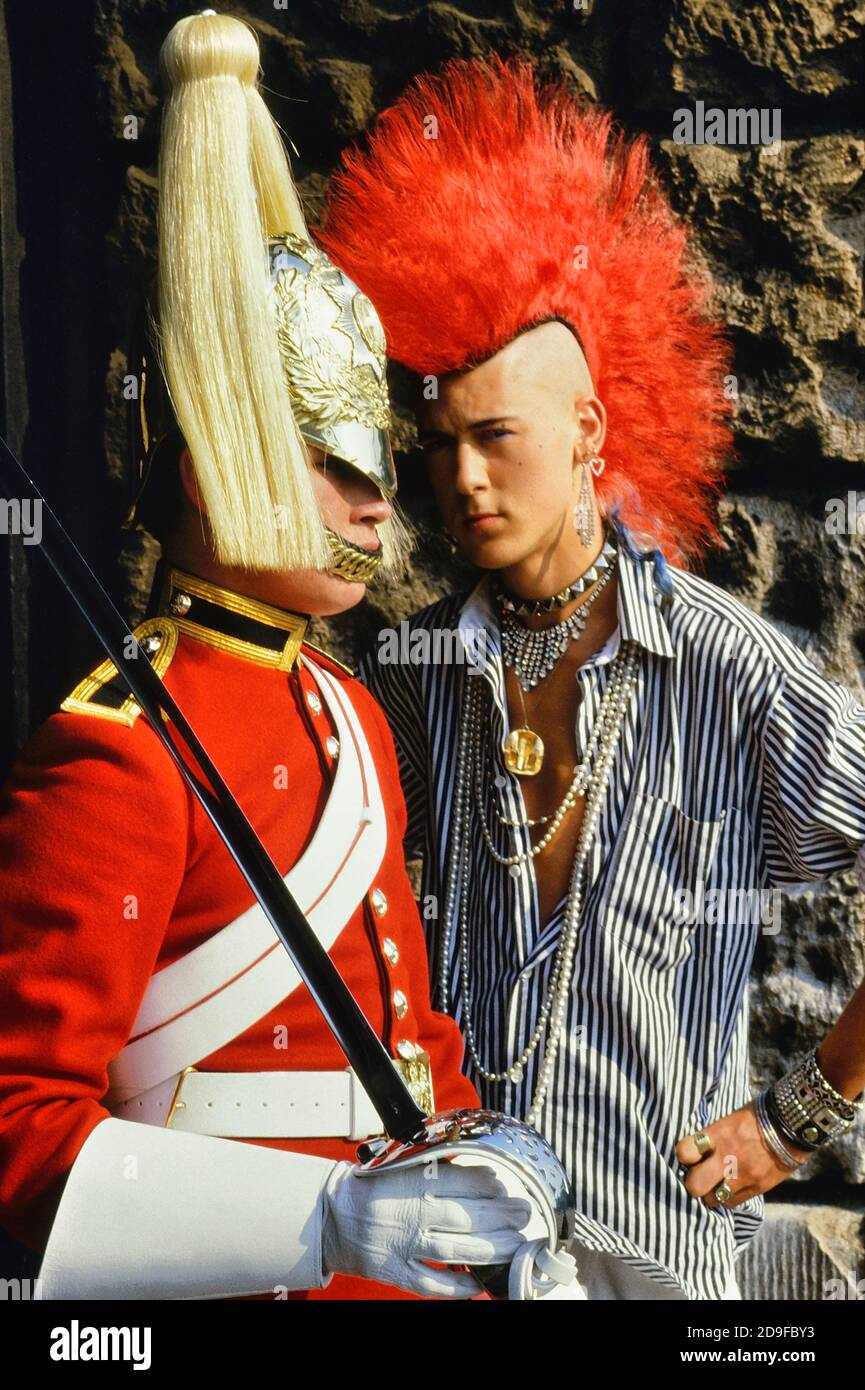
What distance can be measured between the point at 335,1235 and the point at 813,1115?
0.75 m

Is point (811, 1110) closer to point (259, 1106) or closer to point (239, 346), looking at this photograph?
point (259, 1106)

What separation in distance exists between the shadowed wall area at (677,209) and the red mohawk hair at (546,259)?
97 millimetres

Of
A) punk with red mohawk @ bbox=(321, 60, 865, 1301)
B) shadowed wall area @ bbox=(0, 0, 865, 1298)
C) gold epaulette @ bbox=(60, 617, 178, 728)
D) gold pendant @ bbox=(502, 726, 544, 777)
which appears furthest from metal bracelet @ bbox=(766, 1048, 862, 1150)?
gold epaulette @ bbox=(60, 617, 178, 728)

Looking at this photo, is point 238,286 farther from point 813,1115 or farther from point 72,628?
point 813,1115

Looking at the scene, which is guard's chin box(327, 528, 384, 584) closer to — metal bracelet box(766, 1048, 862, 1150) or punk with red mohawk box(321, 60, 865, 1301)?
punk with red mohawk box(321, 60, 865, 1301)

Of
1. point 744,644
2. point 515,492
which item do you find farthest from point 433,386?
point 744,644

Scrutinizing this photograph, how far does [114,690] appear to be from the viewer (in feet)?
5.33

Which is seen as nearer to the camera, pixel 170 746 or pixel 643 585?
pixel 170 746

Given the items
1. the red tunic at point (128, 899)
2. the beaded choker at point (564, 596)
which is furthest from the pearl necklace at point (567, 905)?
the red tunic at point (128, 899)

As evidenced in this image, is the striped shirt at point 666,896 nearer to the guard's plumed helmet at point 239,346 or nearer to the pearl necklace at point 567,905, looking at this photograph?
the pearl necklace at point 567,905

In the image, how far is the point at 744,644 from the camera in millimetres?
2004

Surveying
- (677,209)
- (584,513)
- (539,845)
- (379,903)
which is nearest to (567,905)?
(539,845)

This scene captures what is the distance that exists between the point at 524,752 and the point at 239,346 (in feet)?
2.22
